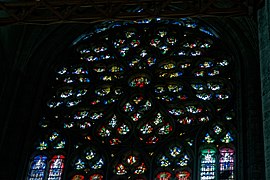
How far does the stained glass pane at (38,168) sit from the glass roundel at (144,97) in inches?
25.6

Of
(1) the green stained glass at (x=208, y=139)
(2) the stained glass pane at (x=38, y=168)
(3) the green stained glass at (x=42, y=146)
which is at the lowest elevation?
(2) the stained glass pane at (x=38, y=168)

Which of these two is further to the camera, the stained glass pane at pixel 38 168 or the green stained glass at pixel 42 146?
the green stained glass at pixel 42 146

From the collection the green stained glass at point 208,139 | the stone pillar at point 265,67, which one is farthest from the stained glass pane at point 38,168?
the stone pillar at point 265,67

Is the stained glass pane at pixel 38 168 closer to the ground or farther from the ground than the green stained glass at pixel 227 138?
closer to the ground

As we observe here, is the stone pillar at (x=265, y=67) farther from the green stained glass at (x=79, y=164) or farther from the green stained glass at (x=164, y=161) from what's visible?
the green stained glass at (x=79, y=164)

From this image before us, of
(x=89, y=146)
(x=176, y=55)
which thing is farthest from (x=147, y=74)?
(x=89, y=146)

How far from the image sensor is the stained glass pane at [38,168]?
14398 mm

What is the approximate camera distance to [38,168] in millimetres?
14555

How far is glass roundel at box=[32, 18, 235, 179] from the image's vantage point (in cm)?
1429

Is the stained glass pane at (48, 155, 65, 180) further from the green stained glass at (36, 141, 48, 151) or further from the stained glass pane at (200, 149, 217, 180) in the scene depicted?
the stained glass pane at (200, 149, 217, 180)

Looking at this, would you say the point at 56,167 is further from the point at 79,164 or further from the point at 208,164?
the point at 208,164

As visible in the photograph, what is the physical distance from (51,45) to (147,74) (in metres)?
2.69

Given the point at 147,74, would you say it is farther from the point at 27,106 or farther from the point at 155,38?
Result: the point at 27,106

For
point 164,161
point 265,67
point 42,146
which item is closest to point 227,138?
point 164,161
